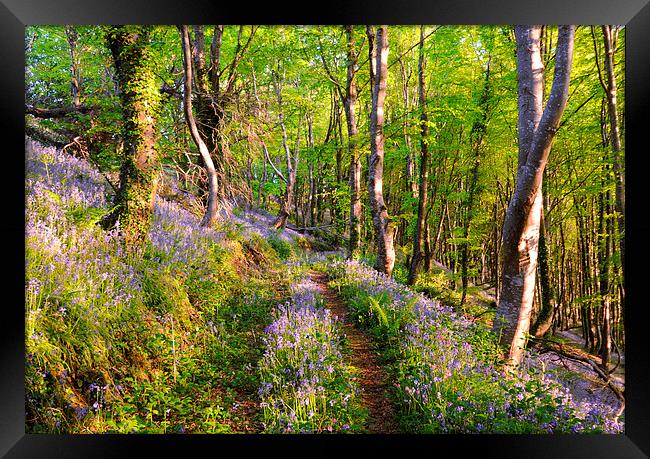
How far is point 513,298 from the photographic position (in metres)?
4.28

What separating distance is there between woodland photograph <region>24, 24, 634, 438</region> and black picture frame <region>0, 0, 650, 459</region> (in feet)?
0.53

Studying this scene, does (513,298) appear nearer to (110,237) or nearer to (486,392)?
(486,392)

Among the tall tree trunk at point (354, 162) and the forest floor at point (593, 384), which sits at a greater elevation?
the tall tree trunk at point (354, 162)

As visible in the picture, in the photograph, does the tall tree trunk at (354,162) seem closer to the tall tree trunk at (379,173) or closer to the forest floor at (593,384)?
the tall tree trunk at (379,173)

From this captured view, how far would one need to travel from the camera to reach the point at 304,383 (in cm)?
309

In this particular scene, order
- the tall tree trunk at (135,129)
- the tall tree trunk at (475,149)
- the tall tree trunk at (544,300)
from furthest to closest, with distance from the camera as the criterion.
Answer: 1. the tall tree trunk at (475,149)
2. the tall tree trunk at (544,300)
3. the tall tree trunk at (135,129)

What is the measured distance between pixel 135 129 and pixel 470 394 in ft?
16.7

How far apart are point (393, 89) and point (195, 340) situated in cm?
1163

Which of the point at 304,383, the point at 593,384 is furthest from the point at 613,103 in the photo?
the point at 304,383
